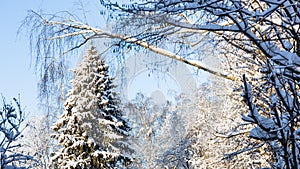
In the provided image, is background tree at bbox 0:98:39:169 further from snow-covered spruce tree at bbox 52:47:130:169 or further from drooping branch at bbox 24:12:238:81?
snow-covered spruce tree at bbox 52:47:130:169

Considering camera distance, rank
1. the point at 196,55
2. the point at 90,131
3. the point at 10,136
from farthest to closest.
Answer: the point at 90,131 → the point at 10,136 → the point at 196,55

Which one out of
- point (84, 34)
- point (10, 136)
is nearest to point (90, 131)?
point (10, 136)

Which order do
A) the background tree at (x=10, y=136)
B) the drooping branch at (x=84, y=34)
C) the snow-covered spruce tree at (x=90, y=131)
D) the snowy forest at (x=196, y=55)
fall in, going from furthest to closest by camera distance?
the snow-covered spruce tree at (x=90, y=131) < the background tree at (x=10, y=136) < the drooping branch at (x=84, y=34) < the snowy forest at (x=196, y=55)

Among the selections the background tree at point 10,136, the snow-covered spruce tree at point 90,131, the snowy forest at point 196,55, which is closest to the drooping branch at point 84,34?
the snowy forest at point 196,55

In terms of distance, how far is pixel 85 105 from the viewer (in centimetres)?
1129

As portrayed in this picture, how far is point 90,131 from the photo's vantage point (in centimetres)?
1089

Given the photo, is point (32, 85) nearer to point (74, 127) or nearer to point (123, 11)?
point (123, 11)

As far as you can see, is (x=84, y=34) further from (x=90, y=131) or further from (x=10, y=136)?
(x=90, y=131)

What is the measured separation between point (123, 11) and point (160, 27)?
29cm

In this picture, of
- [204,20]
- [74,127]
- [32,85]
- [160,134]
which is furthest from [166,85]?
[160,134]

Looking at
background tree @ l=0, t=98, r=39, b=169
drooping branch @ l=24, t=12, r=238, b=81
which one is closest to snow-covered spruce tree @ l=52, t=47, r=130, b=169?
background tree @ l=0, t=98, r=39, b=169

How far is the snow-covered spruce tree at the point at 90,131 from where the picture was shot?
418 inches

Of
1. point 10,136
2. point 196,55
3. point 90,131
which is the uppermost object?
point 196,55

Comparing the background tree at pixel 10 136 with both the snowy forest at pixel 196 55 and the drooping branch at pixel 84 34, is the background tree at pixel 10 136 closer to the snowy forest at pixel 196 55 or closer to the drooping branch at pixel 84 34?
the snowy forest at pixel 196 55
